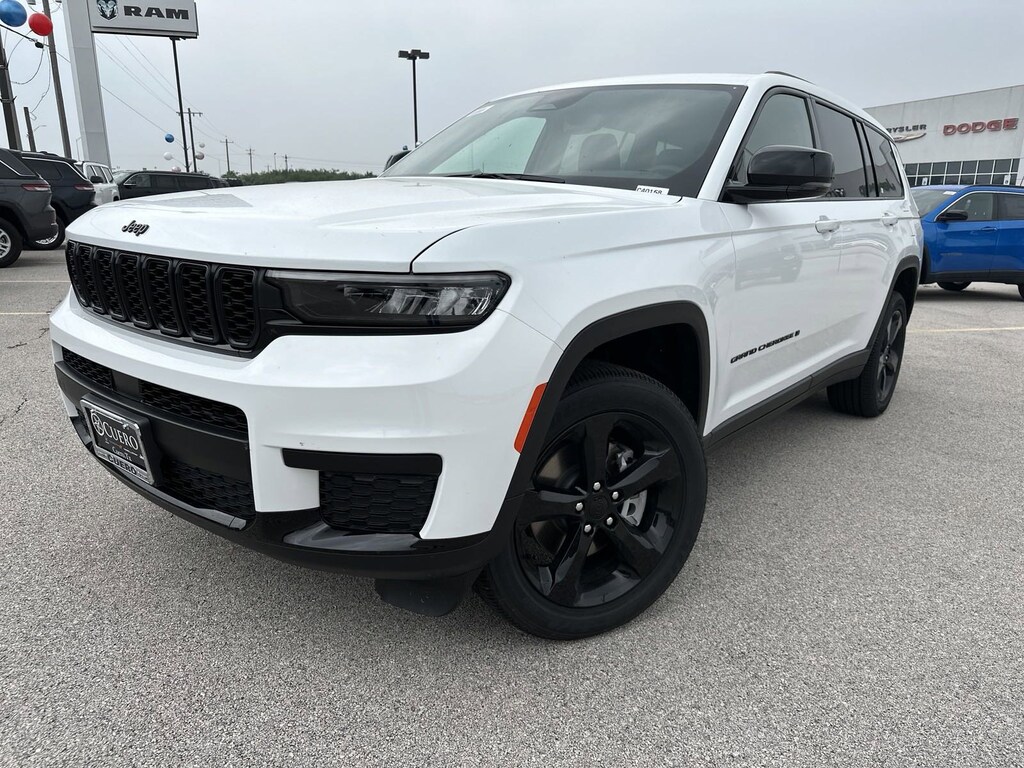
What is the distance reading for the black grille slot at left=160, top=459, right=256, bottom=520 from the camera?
1757 mm

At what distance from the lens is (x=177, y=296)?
5.79ft

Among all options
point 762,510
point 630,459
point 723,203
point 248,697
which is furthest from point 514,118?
point 248,697

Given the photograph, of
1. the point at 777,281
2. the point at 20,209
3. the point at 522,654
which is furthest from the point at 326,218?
the point at 20,209

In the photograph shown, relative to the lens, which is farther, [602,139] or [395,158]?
[395,158]

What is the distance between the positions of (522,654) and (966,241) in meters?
10.4

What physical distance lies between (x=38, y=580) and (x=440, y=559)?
5.23 feet

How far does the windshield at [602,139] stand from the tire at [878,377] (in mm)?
2115

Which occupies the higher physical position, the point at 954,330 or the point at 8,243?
the point at 8,243

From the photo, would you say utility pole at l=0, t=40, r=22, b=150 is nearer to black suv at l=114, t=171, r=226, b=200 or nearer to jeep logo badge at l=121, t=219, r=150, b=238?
black suv at l=114, t=171, r=226, b=200

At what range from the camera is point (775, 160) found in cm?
232

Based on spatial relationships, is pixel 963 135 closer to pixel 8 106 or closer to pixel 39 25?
pixel 39 25

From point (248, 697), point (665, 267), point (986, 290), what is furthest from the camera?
point (986, 290)

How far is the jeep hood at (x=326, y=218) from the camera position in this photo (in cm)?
156

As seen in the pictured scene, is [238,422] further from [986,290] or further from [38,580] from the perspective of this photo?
[986,290]
